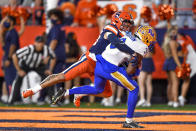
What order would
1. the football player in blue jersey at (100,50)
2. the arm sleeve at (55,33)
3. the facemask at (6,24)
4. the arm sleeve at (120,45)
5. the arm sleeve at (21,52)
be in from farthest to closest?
the facemask at (6,24)
the arm sleeve at (55,33)
the arm sleeve at (21,52)
the football player in blue jersey at (100,50)
the arm sleeve at (120,45)

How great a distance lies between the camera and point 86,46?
446 inches

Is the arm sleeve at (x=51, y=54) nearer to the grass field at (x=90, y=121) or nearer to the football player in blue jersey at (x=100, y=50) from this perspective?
the grass field at (x=90, y=121)

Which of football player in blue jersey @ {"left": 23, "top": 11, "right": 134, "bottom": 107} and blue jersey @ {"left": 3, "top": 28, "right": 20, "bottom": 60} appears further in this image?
blue jersey @ {"left": 3, "top": 28, "right": 20, "bottom": 60}

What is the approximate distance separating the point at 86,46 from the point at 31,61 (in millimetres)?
1619

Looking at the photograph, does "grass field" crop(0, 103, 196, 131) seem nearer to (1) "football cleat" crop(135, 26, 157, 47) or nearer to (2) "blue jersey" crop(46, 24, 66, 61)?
(1) "football cleat" crop(135, 26, 157, 47)

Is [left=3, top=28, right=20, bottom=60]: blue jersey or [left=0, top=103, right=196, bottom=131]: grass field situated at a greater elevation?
[left=3, top=28, right=20, bottom=60]: blue jersey

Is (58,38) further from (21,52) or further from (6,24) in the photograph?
(6,24)

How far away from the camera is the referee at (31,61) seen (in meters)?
10.0

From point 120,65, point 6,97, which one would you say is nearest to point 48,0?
point 6,97

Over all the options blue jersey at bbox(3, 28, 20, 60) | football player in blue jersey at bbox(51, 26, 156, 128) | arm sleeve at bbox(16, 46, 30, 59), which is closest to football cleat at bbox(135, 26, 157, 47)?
football player in blue jersey at bbox(51, 26, 156, 128)

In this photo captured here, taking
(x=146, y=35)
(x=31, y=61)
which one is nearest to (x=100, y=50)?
(x=146, y=35)

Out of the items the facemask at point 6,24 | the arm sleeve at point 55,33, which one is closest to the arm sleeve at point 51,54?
the arm sleeve at point 55,33

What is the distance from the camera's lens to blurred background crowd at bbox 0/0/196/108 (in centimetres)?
1026

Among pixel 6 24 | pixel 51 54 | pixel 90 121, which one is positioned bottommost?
pixel 90 121
